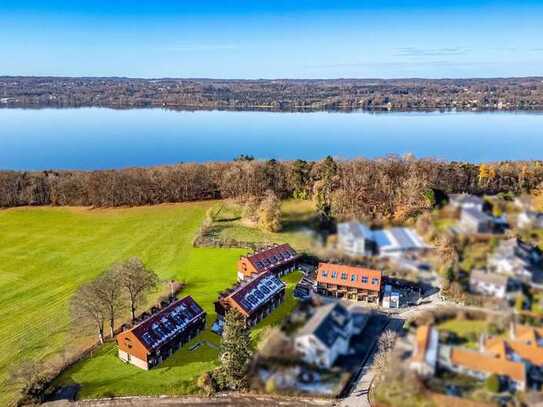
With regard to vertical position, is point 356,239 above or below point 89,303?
above

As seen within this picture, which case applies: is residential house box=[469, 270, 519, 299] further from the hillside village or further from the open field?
the open field

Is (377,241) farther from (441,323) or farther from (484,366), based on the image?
(484,366)

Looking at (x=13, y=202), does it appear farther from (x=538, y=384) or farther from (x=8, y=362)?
(x=538, y=384)

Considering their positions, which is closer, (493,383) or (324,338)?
(493,383)

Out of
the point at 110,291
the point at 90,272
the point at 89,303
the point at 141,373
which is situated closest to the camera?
the point at 141,373

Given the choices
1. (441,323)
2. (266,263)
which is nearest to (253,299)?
(266,263)

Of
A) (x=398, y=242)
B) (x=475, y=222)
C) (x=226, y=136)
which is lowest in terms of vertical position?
(x=226, y=136)

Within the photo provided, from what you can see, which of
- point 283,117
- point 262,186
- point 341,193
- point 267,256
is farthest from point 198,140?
point 341,193

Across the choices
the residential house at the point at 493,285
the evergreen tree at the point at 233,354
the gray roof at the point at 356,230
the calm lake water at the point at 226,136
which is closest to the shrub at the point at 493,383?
the residential house at the point at 493,285

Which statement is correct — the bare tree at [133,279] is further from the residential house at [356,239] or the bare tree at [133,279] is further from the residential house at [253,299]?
the residential house at [356,239]
